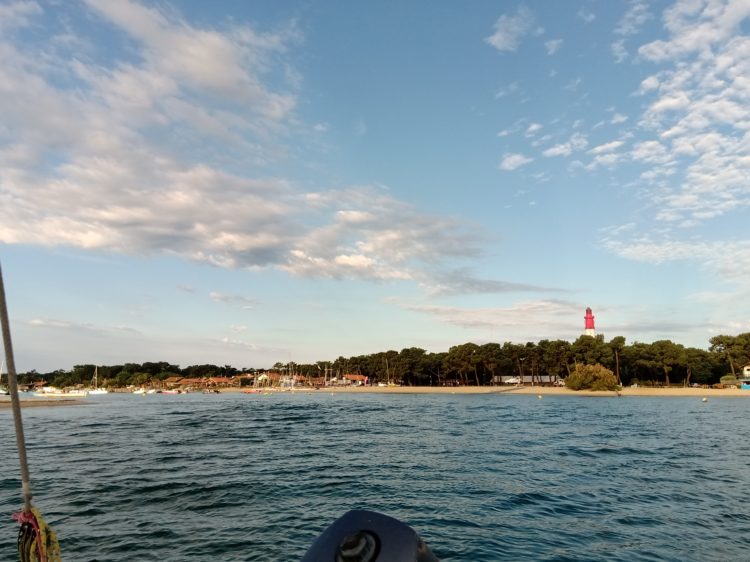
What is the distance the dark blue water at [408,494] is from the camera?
41.0 ft

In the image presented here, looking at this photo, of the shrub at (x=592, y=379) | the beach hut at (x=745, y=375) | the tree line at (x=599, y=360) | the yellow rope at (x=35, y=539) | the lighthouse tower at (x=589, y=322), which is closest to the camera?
the yellow rope at (x=35, y=539)

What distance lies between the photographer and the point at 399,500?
55.7 feet

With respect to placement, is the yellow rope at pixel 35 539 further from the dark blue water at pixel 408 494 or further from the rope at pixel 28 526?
the dark blue water at pixel 408 494

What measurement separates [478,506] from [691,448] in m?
21.9

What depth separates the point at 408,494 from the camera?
707 inches

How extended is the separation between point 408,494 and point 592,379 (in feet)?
368

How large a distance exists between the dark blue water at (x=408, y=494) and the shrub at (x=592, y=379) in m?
83.4

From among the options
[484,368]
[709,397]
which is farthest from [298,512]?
[484,368]

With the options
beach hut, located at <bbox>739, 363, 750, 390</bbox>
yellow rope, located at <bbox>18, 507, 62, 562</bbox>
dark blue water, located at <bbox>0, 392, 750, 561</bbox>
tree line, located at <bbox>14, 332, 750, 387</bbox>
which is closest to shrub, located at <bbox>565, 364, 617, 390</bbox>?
tree line, located at <bbox>14, 332, 750, 387</bbox>

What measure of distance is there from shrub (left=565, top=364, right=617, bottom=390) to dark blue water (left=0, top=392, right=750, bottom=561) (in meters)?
83.4

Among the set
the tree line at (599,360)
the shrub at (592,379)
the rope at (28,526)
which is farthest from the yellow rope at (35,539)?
the tree line at (599,360)

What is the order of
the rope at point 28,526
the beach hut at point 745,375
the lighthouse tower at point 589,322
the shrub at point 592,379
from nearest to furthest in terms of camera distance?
the rope at point 28,526, the beach hut at point 745,375, the shrub at point 592,379, the lighthouse tower at point 589,322

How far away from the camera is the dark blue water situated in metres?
12.5

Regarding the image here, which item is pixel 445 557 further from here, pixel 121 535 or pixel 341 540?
pixel 121 535
